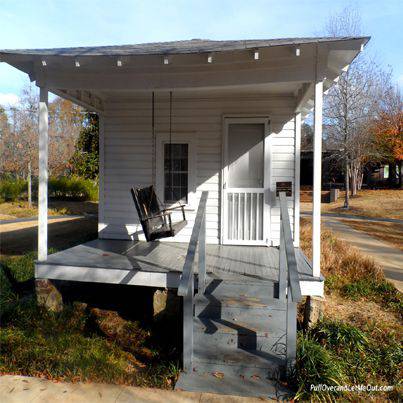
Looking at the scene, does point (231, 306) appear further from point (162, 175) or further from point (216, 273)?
point (162, 175)

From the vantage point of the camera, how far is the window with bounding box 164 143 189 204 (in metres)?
7.05

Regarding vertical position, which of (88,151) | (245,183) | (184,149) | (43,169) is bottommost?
(245,183)

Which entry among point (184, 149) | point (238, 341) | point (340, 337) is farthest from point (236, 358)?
point (184, 149)

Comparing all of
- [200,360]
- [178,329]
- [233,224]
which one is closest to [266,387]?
[200,360]

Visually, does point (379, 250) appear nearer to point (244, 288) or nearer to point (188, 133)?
point (188, 133)

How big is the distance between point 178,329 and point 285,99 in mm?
3986

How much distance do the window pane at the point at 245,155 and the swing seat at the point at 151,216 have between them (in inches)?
51.3

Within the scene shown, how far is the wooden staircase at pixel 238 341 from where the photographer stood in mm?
3502

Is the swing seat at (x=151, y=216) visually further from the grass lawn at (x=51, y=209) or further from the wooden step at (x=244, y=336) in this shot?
the grass lawn at (x=51, y=209)

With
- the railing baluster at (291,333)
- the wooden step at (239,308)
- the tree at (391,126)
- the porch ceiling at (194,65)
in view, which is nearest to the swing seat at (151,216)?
the wooden step at (239,308)

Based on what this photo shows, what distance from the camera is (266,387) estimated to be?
11.3 feet

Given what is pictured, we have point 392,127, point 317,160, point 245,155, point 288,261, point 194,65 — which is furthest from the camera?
point 392,127

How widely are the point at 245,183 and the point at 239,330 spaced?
10.8ft

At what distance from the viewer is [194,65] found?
4.98 meters
